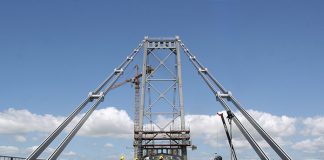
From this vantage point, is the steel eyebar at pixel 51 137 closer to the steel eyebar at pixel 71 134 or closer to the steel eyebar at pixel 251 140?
the steel eyebar at pixel 71 134

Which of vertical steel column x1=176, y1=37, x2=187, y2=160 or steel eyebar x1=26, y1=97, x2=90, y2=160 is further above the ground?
vertical steel column x1=176, y1=37, x2=187, y2=160

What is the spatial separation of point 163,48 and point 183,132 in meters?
15.0

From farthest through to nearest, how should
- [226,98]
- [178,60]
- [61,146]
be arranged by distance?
[178,60]
[226,98]
[61,146]

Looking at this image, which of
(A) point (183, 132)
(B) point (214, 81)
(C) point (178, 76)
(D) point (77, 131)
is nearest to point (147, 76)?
(C) point (178, 76)

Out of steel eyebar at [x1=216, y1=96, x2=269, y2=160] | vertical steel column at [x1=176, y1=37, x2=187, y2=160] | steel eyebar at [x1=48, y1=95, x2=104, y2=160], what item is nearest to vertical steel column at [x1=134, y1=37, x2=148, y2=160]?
vertical steel column at [x1=176, y1=37, x2=187, y2=160]

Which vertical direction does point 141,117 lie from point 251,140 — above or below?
above

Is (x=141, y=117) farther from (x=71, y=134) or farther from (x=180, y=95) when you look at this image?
(x=71, y=134)

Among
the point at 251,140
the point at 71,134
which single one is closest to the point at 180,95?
the point at 251,140

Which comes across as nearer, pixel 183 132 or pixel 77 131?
pixel 77 131

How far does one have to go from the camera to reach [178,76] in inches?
2736

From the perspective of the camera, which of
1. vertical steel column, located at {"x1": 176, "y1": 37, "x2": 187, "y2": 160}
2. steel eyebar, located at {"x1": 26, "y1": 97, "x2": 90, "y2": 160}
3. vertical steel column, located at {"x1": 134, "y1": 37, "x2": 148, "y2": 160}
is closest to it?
steel eyebar, located at {"x1": 26, "y1": 97, "x2": 90, "y2": 160}

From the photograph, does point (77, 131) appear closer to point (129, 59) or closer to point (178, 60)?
point (129, 59)

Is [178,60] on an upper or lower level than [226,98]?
upper

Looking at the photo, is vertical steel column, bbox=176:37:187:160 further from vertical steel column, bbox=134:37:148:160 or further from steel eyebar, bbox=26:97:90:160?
steel eyebar, bbox=26:97:90:160
